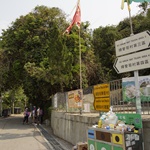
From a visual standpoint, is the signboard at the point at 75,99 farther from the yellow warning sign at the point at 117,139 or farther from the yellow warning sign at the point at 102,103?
the yellow warning sign at the point at 117,139

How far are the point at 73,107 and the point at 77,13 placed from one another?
20.4ft

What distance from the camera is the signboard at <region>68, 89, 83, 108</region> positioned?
11.9 m

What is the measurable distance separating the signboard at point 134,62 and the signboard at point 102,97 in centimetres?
158

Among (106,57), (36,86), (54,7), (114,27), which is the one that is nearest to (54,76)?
(36,86)

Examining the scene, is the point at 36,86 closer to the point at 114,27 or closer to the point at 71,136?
the point at 71,136

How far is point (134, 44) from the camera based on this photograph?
5895 mm

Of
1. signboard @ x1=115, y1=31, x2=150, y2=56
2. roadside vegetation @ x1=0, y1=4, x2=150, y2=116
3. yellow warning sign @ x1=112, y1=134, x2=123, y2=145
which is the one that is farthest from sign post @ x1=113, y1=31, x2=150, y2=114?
roadside vegetation @ x1=0, y1=4, x2=150, y2=116

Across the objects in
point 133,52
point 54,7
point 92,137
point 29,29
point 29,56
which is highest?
point 54,7

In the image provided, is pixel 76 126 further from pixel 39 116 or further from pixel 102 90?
pixel 39 116

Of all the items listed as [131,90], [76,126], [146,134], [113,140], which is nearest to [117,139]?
[113,140]

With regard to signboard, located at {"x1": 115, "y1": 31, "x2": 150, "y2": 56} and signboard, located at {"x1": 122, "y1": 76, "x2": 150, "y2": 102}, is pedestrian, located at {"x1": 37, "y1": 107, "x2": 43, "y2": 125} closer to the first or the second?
signboard, located at {"x1": 122, "y1": 76, "x2": 150, "y2": 102}

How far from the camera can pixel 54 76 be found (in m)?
19.7

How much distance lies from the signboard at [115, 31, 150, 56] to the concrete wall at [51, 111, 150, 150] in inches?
69.6

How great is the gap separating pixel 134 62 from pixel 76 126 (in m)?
5.94
